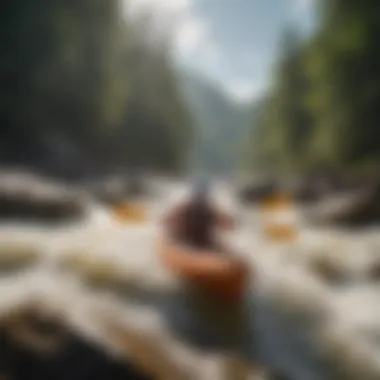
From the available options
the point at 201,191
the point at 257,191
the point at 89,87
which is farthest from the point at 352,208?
the point at 89,87

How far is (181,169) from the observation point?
1368 mm

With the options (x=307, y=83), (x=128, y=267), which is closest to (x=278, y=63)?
(x=307, y=83)

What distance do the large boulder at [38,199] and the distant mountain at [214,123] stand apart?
0.91ft

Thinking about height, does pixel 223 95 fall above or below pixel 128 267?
above

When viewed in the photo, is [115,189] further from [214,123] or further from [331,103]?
[331,103]

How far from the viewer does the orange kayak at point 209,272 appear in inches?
52.0

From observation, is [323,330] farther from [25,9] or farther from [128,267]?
[25,9]

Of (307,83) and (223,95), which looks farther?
(307,83)

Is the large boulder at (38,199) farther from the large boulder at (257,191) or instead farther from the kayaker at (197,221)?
the large boulder at (257,191)

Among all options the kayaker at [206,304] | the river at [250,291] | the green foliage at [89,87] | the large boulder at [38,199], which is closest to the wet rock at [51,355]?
the river at [250,291]

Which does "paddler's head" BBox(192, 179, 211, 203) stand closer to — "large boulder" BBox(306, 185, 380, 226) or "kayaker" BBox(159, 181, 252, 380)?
"kayaker" BBox(159, 181, 252, 380)

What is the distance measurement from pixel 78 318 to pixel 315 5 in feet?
2.58

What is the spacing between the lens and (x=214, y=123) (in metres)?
1.34

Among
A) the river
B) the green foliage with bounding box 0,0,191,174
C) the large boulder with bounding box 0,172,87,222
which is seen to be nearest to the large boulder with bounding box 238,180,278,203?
the river
